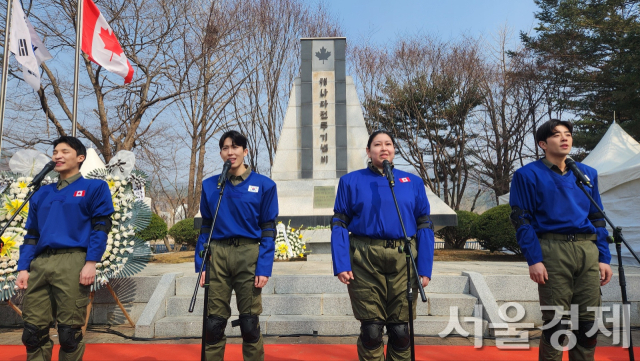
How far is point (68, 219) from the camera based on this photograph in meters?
3.28

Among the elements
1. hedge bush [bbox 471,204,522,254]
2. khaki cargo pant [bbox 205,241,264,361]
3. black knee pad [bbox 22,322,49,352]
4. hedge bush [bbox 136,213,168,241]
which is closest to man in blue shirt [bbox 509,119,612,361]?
khaki cargo pant [bbox 205,241,264,361]

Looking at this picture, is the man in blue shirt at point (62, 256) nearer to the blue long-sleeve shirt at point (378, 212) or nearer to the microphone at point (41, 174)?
the microphone at point (41, 174)

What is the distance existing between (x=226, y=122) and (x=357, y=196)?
17992mm

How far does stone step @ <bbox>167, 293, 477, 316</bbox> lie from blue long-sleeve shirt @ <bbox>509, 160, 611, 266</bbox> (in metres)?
2.28

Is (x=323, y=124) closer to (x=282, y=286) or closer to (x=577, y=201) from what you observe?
(x=282, y=286)

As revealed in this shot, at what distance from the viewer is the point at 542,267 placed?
3.02 meters

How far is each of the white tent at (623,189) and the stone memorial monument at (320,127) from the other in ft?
13.0

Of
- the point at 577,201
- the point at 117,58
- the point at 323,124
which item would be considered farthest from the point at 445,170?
the point at 577,201

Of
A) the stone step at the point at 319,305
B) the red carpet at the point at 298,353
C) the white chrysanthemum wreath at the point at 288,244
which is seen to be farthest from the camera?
the white chrysanthemum wreath at the point at 288,244

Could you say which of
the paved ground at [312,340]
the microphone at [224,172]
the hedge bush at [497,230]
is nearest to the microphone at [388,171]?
the microphone at [224,172]

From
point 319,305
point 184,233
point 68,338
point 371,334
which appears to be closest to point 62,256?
point 68,338

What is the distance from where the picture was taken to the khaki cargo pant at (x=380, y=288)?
294cm

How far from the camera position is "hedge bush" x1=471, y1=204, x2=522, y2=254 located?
985 cm

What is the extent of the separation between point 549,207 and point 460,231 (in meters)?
12.3
